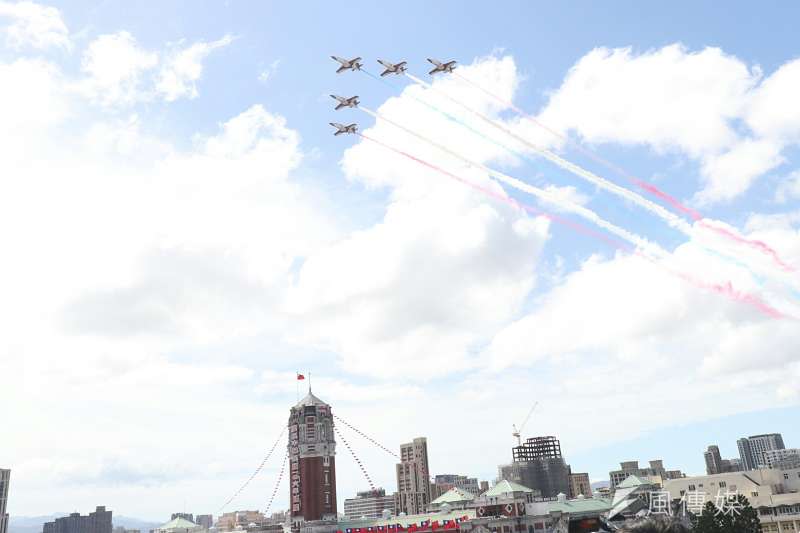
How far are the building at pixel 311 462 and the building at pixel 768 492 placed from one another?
9502cm

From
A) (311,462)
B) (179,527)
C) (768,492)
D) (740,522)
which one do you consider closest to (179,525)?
(179,527)

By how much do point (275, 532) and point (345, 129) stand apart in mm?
106442

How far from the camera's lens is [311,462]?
168m

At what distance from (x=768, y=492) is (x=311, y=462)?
406 feet

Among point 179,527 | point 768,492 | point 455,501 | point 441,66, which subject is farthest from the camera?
point 179,527

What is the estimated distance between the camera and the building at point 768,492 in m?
174

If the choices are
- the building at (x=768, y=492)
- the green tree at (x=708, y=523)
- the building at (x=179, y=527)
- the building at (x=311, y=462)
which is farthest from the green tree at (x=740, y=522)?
the building at (x=179, y=527)

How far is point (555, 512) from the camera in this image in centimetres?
15288

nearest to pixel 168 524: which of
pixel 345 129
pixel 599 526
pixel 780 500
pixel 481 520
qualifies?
pixel 481 520

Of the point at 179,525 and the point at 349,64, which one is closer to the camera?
the point at 349,64

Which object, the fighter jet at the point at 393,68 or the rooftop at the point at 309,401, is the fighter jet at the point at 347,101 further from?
the rooftop at the point at 309,401

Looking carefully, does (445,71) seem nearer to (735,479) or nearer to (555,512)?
(555,512)

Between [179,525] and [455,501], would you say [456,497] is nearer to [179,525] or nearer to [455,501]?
[455,501]

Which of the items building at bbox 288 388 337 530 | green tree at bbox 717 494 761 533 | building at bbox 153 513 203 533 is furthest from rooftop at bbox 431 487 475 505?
building at bbox 153 513 203 533
